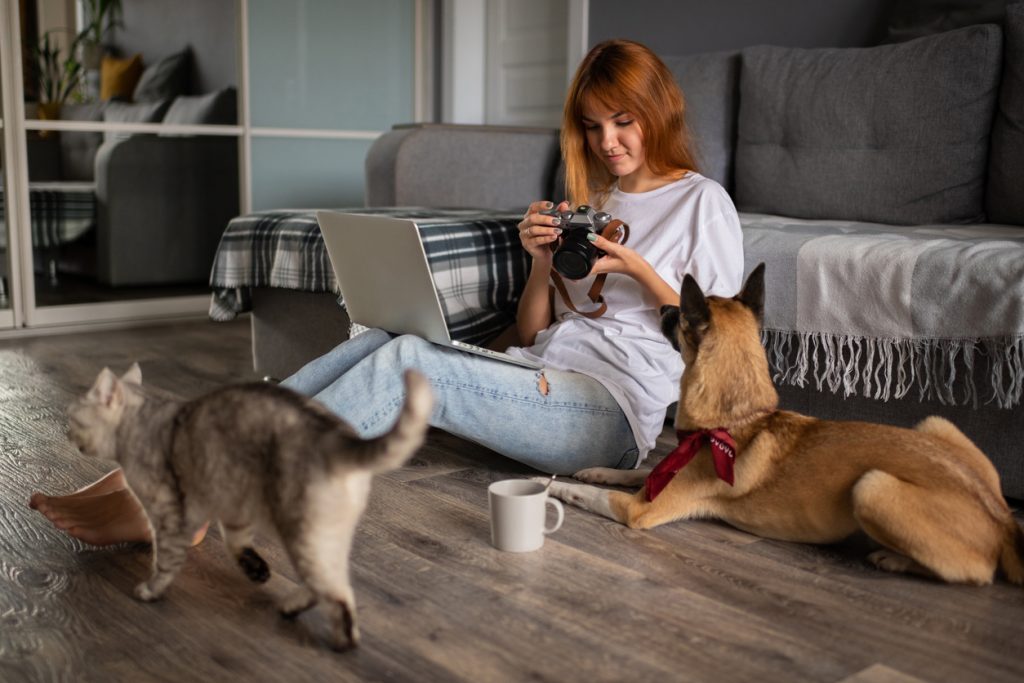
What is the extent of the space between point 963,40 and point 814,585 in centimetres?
163

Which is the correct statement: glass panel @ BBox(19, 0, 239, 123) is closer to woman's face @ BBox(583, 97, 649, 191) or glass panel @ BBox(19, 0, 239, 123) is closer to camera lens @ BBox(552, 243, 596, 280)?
woman's face @ BBox(583, 97, 649, 191)

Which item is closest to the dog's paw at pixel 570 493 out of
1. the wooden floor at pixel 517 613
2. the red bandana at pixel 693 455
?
the wooden floor at pixel 517 613

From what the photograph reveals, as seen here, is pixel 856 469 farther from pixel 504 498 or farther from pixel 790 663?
pixel 504 498

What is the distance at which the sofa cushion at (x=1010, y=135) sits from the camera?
2.41 m

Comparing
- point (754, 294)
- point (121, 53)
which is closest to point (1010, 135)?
point (754, 294)

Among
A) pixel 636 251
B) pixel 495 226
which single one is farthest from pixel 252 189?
pixel 636 251

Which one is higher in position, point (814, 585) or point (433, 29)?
point (433, 29)

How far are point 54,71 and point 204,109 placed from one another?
595 millimetres

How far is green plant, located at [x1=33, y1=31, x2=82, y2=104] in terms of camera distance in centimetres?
A: 386

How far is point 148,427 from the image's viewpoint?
1381 mm

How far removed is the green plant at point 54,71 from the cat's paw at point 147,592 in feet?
9.87

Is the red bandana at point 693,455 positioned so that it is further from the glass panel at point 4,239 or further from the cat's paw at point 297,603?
the glass panel at point 4,239

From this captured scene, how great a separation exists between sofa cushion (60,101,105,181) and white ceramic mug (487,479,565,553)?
119 inches

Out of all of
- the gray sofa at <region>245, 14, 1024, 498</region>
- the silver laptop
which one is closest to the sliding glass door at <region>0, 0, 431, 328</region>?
the gray sofa at <region>245, 14, 1024, 498</region>
